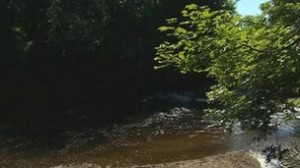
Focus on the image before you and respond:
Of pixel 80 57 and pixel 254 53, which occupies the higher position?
pixel 80 57

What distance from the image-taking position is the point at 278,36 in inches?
206

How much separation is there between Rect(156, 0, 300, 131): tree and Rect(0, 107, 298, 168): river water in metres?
11.9

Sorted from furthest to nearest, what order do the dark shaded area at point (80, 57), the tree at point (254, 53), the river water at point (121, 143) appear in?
the dark shaded area at point (80, 57) < the river water at point (121, 143) < the tree at point (254, 53)

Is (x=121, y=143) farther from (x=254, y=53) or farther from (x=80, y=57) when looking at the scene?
(x=80, y=57)

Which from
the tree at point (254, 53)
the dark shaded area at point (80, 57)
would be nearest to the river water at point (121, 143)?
the dark shaded area at point (80, 57)

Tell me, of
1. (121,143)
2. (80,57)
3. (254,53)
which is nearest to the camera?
(254,53)

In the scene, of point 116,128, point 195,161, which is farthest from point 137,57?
point 195,161

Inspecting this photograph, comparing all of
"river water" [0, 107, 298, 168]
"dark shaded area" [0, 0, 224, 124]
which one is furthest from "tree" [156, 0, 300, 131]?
"dark shaded area" [0, 0, 224, 124]

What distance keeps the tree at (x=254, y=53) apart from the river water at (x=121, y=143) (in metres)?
11.9

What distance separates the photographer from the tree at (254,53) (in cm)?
518

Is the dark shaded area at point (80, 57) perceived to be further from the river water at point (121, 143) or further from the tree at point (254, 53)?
the tree at point (254, 53)

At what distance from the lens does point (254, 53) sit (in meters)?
5.33

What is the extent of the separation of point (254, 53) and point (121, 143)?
1539 centimetres

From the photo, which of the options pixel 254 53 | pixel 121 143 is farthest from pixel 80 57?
pixel 254 53
